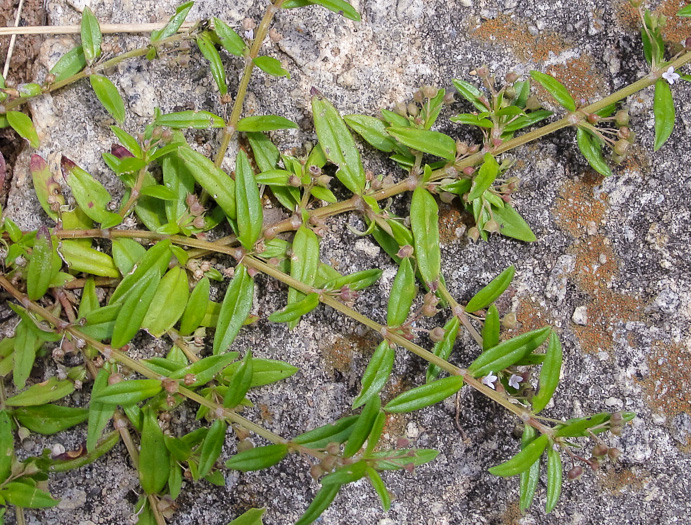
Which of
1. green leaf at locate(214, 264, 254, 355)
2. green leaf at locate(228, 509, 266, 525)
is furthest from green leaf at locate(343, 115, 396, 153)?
green leaf at locate(228, 509, 266, 525)

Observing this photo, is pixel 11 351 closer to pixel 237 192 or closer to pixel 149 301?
pixel 149 301

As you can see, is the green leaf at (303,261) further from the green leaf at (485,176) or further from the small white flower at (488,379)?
the small white flower at (488,379)

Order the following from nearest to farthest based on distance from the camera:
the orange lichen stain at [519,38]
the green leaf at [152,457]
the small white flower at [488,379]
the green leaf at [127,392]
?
the green leaf at [127,392] < the small white flower at [488,379] < the green leaf at [152,457] < the orange lichen stain at [519,38]

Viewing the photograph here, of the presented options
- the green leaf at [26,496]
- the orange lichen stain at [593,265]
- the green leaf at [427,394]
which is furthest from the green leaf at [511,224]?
the green leaf at [26,496]

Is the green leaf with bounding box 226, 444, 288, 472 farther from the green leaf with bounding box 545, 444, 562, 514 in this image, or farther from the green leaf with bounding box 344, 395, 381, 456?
the green leaf with bounding box 545, 444, 562, 514

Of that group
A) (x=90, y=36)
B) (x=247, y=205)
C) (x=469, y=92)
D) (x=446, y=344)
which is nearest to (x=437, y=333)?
(x=446, y=344)

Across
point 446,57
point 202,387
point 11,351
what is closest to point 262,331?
point 202,387
